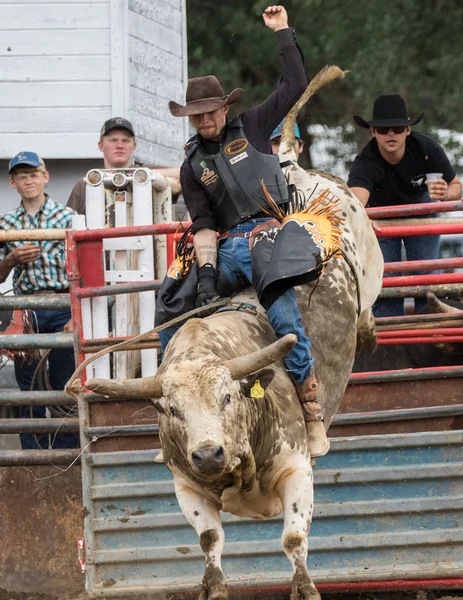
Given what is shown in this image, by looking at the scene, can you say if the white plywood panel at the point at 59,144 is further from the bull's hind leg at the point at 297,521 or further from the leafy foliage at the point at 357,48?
the bull's hind leg at the point at 297,521

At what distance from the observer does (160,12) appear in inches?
441

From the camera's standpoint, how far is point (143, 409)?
710 cm

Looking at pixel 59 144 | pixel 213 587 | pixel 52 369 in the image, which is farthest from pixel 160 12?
pixel 213 587

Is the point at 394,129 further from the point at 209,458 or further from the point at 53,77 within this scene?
the point at 53,77

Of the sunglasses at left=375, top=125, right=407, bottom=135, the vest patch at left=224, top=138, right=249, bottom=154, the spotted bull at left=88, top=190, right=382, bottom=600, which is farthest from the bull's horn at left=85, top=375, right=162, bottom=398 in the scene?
the sunglasses at left=375, top=125, right=407, bottom=135


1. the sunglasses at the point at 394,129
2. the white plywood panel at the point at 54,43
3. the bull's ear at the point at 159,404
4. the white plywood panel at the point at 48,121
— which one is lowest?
the bull's ear at the point at 159,404

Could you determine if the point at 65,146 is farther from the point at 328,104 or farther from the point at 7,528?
Answer: the point at 328,104

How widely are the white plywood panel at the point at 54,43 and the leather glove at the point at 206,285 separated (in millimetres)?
5147

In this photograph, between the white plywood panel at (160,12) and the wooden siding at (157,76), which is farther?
the white plywood panel at (160,12)

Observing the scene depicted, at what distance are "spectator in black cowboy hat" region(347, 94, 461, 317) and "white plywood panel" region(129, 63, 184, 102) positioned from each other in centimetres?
340

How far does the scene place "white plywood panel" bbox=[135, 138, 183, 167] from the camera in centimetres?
1087

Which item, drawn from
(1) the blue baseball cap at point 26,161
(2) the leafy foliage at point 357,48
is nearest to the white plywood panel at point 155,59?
(1) the blue baseball cap at point 26,161

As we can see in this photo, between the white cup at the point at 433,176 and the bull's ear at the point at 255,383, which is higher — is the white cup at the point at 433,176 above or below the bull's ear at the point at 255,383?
above

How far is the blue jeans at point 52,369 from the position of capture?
778 cm
